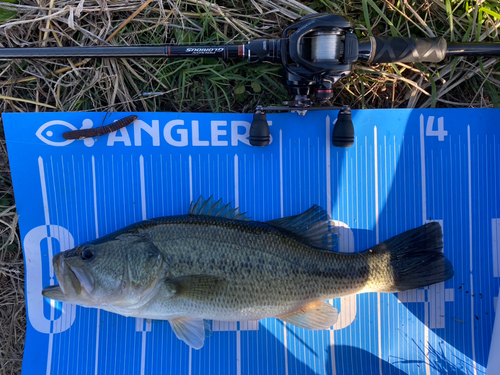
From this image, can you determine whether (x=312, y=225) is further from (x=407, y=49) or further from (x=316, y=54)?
(x=407, y=49)

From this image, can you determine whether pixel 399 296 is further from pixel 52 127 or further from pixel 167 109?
pixel 52 127

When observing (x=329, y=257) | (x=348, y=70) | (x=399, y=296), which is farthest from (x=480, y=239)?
(x=348, y=70)

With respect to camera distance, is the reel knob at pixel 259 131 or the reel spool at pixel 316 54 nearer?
the reel spool at pixel 316 54

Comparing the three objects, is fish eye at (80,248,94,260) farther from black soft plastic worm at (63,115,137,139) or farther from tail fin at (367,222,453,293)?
tail fin at (367,222,453,293)

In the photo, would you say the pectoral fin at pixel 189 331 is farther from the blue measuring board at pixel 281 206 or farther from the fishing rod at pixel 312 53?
the fishing rod at pixel 312 53

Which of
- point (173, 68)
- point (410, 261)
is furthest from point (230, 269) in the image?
point (173, 68)

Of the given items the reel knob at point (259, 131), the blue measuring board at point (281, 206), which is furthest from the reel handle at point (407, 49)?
the reel knob at point (259, 131)
